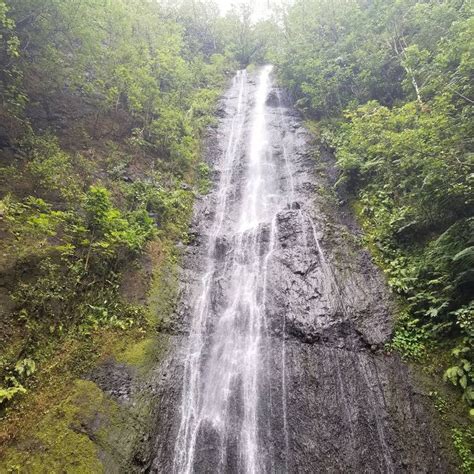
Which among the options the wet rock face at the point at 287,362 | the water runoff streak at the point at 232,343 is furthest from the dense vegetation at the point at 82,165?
the wet rock face at the point at 287,362

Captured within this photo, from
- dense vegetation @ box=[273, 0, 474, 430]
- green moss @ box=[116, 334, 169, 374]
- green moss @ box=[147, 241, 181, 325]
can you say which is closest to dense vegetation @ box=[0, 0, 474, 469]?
dense vegetation @ box=[273, 0, 474, 430]

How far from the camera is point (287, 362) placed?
8.25 metres

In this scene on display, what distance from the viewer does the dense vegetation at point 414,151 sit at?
25.3 feet

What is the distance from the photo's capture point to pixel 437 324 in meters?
7.66

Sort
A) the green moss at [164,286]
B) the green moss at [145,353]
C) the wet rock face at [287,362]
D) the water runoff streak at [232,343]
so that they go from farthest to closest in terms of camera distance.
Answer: the green moss at [164,286], the green moss at [145,353], the water runoff streak at [232,343], the wet rock face at [287,362]

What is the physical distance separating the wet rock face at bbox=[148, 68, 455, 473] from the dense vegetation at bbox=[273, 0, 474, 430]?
851 mm

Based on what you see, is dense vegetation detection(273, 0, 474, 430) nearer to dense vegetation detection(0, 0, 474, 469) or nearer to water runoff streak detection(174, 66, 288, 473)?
dense vegetation detection(0, 0, 474, 469)

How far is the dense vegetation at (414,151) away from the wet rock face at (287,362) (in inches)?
33.5

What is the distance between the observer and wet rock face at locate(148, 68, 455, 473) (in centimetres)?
659

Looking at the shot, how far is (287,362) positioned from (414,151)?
6598mm

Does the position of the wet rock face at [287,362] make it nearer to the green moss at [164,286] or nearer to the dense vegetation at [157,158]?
the green moss at [164,286]

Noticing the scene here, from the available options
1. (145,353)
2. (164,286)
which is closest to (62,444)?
(145,353)

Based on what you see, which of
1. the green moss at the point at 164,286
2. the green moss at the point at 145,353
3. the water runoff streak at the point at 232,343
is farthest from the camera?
the green moss at the point at 164,286

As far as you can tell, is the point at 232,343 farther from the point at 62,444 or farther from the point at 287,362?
the point at 62,444
